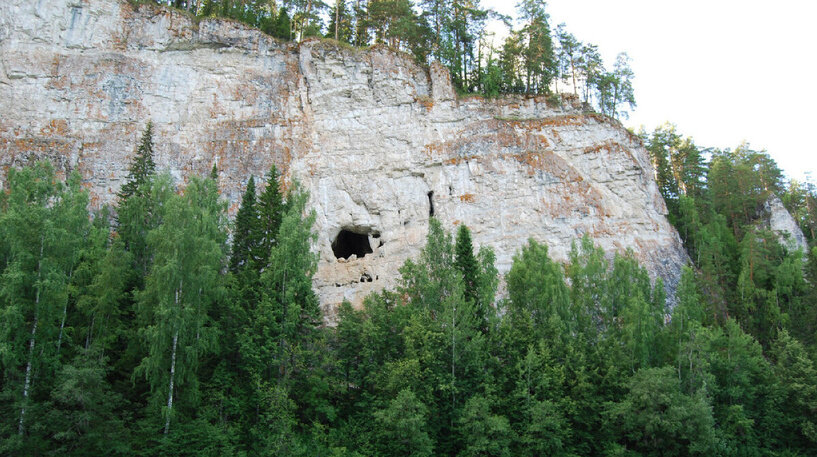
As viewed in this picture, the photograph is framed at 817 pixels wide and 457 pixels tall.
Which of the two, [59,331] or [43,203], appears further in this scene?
[43,203]

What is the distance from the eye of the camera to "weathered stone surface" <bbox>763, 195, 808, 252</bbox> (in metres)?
39.4

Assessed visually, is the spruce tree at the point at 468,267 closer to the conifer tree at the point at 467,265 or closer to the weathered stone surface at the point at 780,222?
the conifer tree at the point at 467,265

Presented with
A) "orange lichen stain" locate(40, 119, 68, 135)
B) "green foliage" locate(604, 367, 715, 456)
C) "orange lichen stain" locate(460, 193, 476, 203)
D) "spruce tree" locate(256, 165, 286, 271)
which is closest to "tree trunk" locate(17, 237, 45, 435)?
"spruce tree" locate(256, 165, 286, 271)

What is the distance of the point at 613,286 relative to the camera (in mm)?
28500

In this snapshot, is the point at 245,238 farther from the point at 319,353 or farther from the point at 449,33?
the point at 449,33

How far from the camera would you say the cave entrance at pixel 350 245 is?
3575cm

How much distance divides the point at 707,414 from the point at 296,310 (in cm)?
1631

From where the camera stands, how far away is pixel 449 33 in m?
41.3

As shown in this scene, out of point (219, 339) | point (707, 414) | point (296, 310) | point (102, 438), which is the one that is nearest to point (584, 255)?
point (707, 414)

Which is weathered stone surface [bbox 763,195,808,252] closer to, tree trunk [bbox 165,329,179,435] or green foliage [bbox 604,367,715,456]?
green foliage [bbox 604,367,715,456]

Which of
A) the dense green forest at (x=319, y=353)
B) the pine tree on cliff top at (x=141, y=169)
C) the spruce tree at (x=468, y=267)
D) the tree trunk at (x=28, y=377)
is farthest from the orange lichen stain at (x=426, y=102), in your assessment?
the tree trunk at (x=28, y=377)

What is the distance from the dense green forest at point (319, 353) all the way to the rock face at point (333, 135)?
4.10m

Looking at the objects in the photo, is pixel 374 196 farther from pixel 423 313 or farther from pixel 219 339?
pixel 219 339

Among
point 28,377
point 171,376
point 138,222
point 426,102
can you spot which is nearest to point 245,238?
point 138,222
